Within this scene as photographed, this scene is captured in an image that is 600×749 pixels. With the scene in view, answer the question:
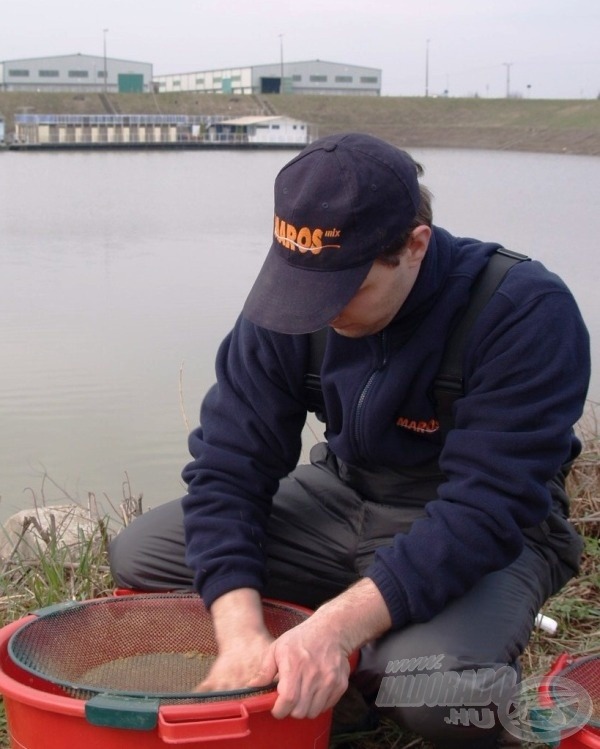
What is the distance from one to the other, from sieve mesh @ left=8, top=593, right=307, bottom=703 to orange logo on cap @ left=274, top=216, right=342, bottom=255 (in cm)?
70

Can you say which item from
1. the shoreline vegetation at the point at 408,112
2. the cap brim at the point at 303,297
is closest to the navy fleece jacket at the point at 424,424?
the cap brim at the point at 303,297

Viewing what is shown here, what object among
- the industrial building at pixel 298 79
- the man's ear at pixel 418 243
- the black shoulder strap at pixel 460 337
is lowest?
the black shoulder strap at pixel 460 337

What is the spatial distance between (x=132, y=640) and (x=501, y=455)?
80 centimetres

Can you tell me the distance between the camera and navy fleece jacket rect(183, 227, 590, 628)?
1.87 meters

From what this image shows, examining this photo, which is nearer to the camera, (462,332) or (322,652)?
(322,652)

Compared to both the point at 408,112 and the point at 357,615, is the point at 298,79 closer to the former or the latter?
the point at 408,112

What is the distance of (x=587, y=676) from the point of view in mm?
1789

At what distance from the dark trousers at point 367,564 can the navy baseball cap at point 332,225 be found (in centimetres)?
53

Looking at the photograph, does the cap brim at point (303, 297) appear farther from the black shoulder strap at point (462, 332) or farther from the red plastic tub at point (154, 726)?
the red plastic tub at point (154, 726)

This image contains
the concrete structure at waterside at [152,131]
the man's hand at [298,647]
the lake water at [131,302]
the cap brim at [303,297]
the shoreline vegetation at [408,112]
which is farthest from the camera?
the concrete structure at waterside at [152,131]

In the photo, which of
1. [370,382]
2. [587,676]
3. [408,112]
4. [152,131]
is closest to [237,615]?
[370,382]

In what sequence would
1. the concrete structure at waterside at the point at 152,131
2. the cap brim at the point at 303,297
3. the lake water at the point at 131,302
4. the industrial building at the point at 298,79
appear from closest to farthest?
the cap brim at the point at 303,297 → the lake water at the point at 131,302 → the concrete structure at waterside at the point at 152,131 → the industrial building at the point at 298,79

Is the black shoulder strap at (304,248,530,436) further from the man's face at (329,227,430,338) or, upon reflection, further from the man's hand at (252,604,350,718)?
the man's hand at (252,604,350,718)

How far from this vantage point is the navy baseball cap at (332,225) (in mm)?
1824
